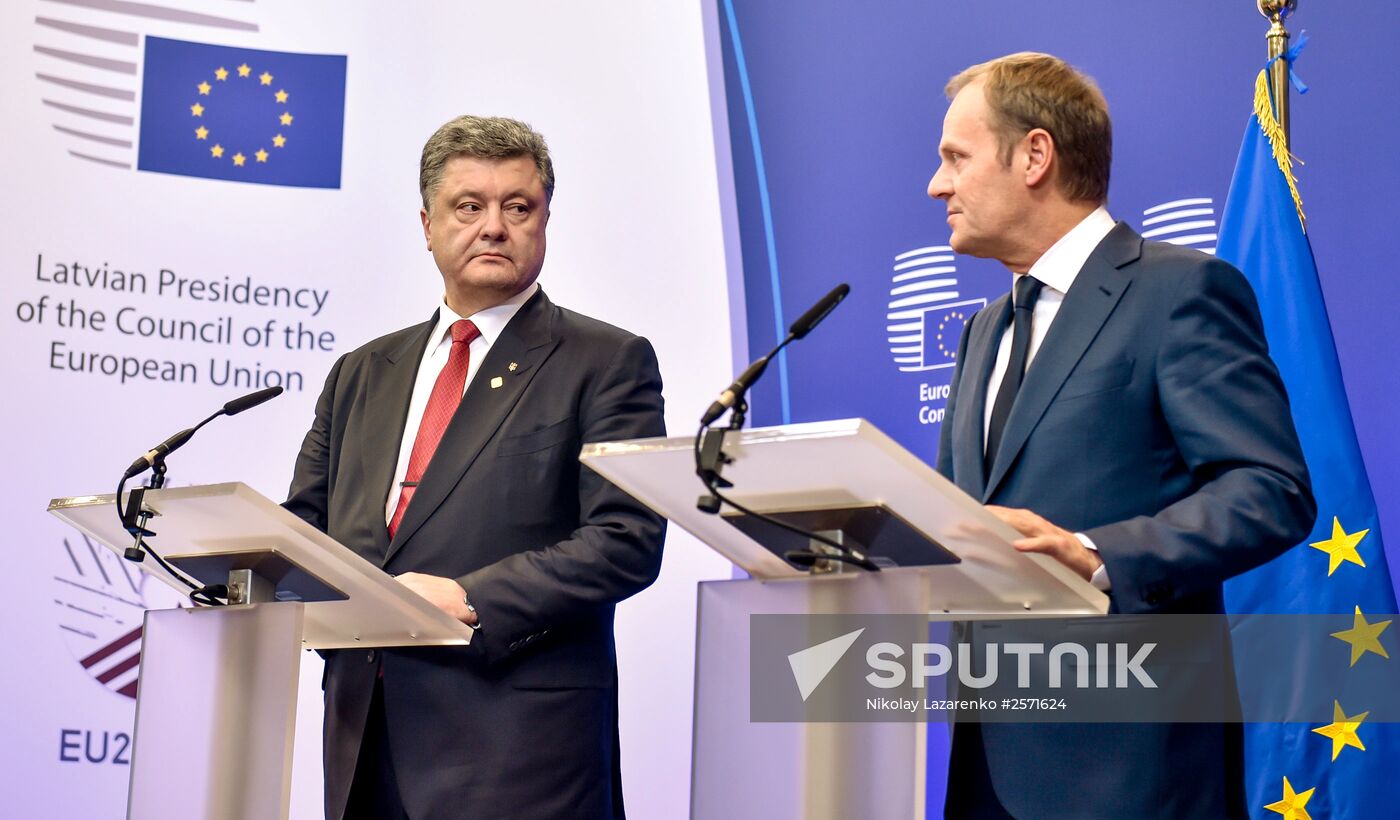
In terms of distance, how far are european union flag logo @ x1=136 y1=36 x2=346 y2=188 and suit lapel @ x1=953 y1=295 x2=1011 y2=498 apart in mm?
2954

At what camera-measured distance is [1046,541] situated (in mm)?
1848

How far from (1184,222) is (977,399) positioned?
5.58 feet

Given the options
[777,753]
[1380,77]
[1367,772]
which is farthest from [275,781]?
[1380,77]

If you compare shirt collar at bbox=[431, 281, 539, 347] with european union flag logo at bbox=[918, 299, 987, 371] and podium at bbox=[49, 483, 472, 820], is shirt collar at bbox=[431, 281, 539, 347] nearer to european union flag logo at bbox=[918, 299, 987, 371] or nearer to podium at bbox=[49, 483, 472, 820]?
podium at bbox=[49, 483, 472, 820]

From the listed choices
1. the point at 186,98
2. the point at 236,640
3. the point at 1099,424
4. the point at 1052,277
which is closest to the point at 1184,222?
the point at 1052,277

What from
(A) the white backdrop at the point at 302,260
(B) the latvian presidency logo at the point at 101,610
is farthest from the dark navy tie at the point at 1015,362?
(B) the latvian presidency logo at the point at 101,610

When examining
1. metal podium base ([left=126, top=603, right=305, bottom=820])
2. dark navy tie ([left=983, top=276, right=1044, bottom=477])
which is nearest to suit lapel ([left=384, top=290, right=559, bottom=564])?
metal podium base ([left=126, top=603, right=305, bottom=820])

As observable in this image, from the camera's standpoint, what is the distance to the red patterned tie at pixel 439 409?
9.48 ft

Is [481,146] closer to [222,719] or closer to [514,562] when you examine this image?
[514,562]

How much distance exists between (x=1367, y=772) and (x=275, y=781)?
7.44 feet

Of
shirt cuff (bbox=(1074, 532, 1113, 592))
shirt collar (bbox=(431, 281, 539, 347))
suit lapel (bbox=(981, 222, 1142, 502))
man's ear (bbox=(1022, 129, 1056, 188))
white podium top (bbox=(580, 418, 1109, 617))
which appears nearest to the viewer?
white podium top (bbox=(580, 418, 1109, 617))

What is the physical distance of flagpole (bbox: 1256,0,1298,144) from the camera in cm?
346

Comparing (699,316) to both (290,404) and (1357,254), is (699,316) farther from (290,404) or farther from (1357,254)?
(1357,254)

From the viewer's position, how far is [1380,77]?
140 inches
